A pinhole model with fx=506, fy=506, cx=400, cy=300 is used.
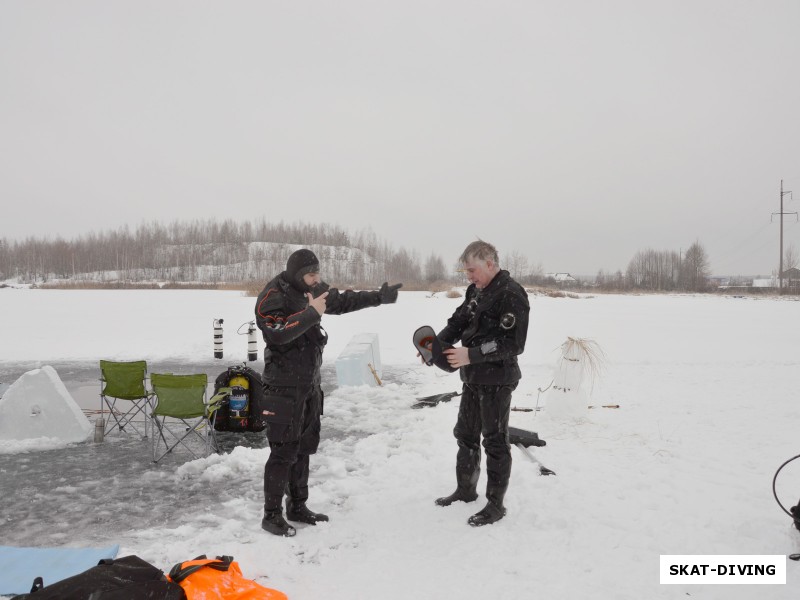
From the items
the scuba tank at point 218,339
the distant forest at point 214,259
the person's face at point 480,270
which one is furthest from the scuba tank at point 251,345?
the distant forest at point 214,259

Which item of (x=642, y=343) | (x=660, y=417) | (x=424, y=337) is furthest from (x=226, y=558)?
(x=642, y=343)

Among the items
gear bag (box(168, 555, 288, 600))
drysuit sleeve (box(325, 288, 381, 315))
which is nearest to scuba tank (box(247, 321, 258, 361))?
drysuit sleeve (box(325, 288, 381, 315))

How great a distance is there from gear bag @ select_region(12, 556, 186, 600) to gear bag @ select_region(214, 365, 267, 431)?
3625 millimetres

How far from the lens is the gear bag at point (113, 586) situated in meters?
2.19

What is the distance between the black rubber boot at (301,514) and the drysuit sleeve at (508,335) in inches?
64.0

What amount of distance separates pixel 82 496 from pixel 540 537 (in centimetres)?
373

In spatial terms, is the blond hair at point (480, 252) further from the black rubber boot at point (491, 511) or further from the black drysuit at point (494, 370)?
the black rubber boot at point (491, 511)

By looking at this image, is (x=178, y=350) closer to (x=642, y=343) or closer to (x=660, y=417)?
(x=660, y=417)

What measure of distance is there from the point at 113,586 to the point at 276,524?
4.36 feet

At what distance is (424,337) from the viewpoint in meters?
3.98

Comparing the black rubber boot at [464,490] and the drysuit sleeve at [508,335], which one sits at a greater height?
the drysuit sleeve at [508,335]

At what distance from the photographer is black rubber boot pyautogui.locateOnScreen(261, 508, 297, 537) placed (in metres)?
3.49

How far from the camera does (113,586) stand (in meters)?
2.29

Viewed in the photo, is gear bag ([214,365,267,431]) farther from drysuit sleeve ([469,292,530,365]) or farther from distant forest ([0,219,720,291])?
distant forest ([0,219,720,291])
